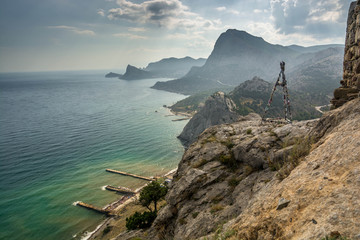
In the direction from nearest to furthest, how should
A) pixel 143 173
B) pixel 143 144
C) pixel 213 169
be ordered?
pixel 213 169
pixel 143 173
pixel 143 144

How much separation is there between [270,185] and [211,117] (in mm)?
115699

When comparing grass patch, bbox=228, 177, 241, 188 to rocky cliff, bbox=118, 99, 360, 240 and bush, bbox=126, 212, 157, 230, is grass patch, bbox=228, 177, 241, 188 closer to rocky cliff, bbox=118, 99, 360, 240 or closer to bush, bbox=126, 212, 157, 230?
rocky cliff, bbox=118, 99, 360, 240

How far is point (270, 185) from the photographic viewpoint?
13828mm

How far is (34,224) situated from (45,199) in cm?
1173

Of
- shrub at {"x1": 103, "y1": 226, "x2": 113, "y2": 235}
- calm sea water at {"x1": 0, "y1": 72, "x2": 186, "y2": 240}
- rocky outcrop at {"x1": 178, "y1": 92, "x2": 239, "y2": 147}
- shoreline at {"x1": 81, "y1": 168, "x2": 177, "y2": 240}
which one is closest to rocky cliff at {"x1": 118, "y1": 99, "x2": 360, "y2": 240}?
shrub at {"x1": 103, "y1": 226, "x2": 113, "y2": 235}

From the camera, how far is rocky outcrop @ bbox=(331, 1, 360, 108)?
15.8 meters

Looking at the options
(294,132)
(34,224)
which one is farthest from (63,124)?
(294,132)

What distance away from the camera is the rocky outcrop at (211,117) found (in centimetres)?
12438

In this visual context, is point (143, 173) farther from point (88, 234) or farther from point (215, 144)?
point (215, 144)

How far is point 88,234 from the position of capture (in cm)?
5134

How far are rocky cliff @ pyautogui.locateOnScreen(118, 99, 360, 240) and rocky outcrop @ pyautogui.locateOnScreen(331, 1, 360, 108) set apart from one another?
104 inches

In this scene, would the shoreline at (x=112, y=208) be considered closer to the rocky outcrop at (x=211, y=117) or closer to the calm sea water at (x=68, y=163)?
the calm sea water at (x=68, y=163)

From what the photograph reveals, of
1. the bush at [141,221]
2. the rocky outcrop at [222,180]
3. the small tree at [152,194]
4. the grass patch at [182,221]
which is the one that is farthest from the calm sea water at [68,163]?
the grass patch at [182,221]

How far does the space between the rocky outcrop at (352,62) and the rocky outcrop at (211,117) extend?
105m
